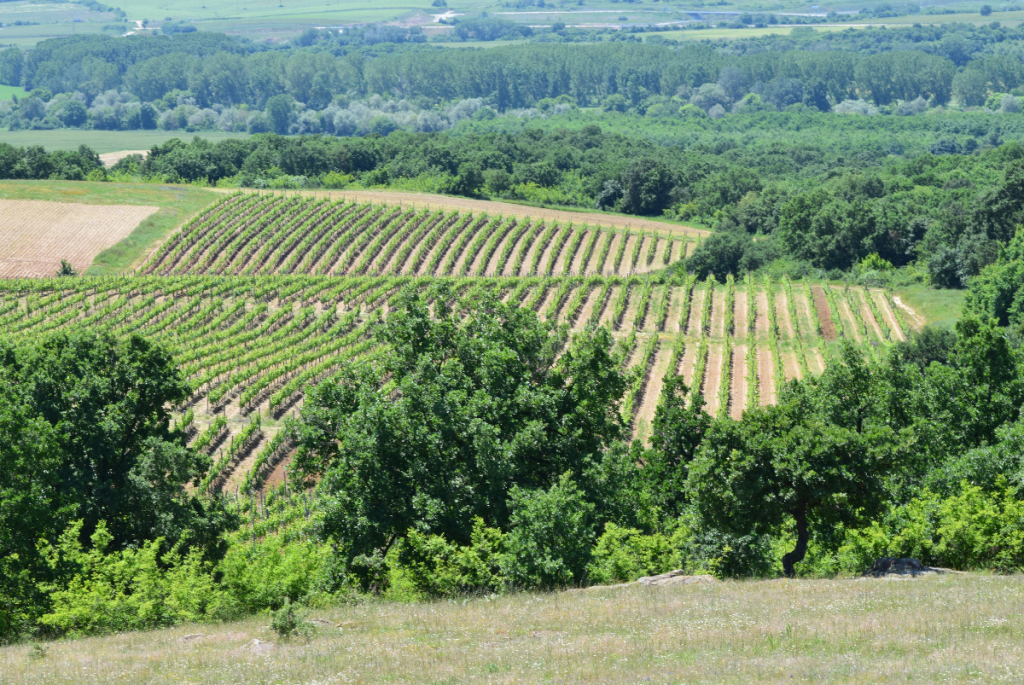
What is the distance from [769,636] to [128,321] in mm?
61453

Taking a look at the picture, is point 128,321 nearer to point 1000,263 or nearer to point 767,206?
point 1000,263

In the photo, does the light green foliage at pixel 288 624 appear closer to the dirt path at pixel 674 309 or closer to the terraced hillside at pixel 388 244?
the dirt path at pixel 674 309

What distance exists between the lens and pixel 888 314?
79250 mm

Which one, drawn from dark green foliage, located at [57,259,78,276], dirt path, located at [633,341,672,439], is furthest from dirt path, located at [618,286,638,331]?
dark green foliage, located at [57,259,78,276]

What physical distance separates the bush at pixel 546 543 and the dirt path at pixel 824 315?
49830mm

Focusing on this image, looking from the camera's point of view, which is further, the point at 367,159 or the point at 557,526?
the point at 367,159

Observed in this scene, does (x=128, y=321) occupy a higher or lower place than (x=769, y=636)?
lower

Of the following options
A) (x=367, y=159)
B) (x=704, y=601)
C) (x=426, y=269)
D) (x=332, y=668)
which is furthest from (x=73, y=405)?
→ (x=367, y=159)

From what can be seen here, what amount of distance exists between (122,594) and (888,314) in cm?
6547

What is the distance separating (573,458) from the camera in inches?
1232

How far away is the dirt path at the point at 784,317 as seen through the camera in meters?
74.3

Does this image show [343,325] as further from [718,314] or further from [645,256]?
[645,256]

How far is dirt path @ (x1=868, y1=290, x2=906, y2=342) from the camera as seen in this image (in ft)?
244

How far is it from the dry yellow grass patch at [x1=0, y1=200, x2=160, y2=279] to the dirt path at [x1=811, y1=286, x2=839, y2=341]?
5930 centimetres
